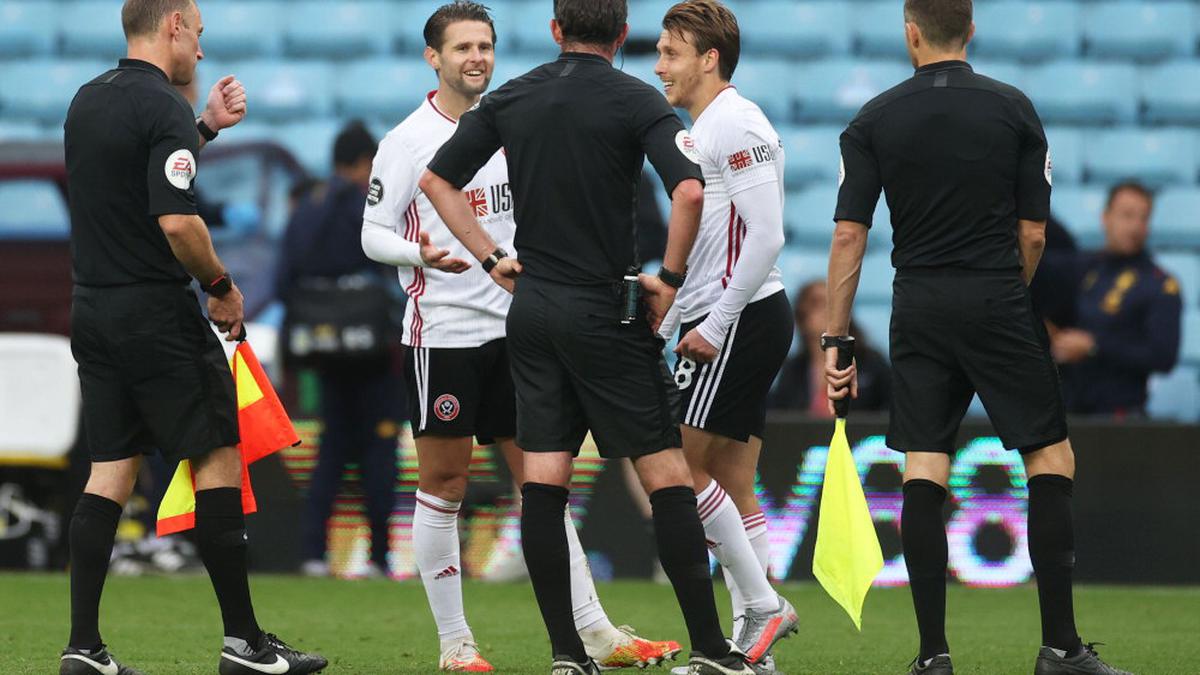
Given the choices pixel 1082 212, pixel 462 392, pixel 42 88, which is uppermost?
pixel 42 88

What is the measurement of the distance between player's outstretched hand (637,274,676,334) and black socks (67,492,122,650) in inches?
64.4

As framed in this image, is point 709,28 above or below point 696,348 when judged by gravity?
above

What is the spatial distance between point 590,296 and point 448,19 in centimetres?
137

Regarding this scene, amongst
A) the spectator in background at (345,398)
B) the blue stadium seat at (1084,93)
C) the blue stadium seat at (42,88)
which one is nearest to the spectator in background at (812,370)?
the spectator in background at (345,398)

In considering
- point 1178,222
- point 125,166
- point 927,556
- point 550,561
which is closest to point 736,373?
point 927,556

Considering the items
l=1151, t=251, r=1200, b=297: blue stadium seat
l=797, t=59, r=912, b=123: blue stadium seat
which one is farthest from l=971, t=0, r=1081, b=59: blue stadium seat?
l=1151, t=251, r=1200, b=297: blue stadium seat

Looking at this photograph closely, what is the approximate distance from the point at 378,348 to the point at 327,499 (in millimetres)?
773

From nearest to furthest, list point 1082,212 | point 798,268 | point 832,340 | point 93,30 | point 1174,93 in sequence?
point 832,340
point 798,268
point 1082,212
point 1174,93
point 93,30

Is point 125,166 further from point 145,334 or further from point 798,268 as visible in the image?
point 798,268

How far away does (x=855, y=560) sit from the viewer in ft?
17.5

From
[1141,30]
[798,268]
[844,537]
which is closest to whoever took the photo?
[844,537]

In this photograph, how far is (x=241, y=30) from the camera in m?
13.1

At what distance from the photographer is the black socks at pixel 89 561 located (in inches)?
202

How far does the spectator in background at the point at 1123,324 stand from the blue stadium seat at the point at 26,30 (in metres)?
7.90
